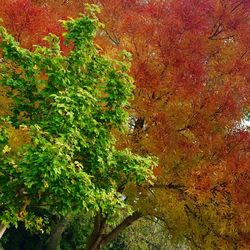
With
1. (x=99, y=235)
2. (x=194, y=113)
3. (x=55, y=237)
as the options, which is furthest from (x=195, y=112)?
(x=55, y=237)

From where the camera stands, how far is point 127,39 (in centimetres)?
1129

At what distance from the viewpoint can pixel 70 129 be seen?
6.45 meters

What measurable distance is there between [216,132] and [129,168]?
402 centimetres

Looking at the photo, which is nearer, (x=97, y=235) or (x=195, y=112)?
(x=195, y=112)

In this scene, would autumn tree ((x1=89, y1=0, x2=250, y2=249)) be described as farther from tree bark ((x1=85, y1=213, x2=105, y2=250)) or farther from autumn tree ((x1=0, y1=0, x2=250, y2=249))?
tree bark ((x1=85, y1=213, x2=105, y2=250))

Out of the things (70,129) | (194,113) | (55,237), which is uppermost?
(194,113)

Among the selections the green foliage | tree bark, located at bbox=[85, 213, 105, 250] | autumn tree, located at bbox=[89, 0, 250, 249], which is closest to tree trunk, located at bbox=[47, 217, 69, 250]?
tree bark, located at bbox=[85, 213, 105, 250]

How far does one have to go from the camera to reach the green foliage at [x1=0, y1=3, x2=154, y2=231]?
20.9 feet


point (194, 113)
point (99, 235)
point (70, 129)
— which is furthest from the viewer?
point (99, 235)

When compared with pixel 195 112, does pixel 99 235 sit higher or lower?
lower

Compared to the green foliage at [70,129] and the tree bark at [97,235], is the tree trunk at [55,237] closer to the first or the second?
the tree bark at [97,235]

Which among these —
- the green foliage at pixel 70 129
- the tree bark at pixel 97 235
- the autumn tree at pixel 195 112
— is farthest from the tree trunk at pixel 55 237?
the green foliage at pixel 70 129

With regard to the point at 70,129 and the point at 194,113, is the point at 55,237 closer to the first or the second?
the point at 194,113

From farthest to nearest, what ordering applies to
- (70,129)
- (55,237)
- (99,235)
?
1. (55,237)
2. (99,235)
3. (70,129)
